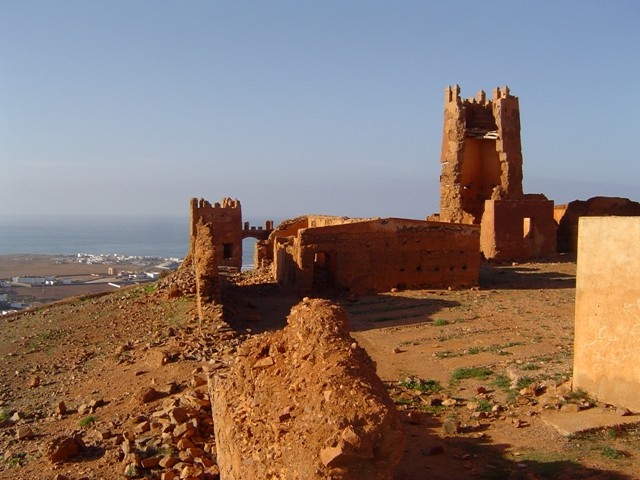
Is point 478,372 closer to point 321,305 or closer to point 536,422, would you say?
point 536,422

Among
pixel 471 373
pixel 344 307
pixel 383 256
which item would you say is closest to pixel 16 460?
pixel 471 373

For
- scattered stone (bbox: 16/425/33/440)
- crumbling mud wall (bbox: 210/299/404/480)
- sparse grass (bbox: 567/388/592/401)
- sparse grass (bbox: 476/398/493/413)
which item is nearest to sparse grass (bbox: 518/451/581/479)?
sparse grass (bbox: 476/398/493/413)

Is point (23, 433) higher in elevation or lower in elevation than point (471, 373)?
lower

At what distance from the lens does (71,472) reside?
829 centimetres

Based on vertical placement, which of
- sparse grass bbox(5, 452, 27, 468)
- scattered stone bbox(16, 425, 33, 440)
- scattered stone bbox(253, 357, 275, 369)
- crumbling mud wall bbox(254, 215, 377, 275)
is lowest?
sparse grass bbox(5, 452, 27, 468)

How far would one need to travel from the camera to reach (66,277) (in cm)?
7275

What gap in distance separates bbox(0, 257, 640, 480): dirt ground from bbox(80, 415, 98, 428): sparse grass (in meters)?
0.03

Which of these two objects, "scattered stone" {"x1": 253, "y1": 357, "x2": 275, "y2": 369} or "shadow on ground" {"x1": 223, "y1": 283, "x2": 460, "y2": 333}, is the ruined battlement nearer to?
"shadow on ground" {"x1": 223, "y1": 283, "x2": 460, "y2": 333}

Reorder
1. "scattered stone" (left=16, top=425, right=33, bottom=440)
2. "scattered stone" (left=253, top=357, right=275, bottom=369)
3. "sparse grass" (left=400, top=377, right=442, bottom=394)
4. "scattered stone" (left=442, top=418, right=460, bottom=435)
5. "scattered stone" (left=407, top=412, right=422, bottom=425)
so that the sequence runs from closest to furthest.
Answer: "scattered stone" (left=253, top=357, right=275, bottom=369) < "scattered stone" (left=442, top=418, right=460, bottom=435) < "scattered stone" (left=407, top=412, right=422, bottom=425) < "scattered stone" (left=16, top=425, right=33, bottom=440) < "sparse grass" (left=400, top=377, right=442, bottom=394)

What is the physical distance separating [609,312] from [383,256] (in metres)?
12.5

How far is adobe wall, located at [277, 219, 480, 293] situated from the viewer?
21.4 metres

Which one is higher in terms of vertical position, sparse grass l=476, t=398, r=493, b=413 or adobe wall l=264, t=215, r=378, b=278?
adobe wall l=264, t=215, r=378, b=278

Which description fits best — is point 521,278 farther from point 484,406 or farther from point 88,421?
point 88,421

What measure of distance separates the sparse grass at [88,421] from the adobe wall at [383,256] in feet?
37.7
